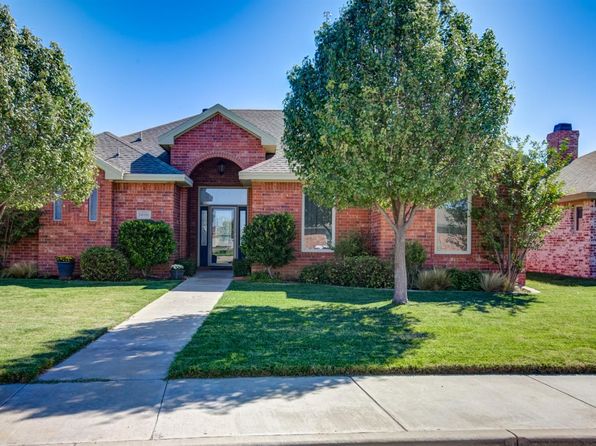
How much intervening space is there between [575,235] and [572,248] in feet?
1.70

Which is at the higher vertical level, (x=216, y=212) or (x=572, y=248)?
(x=216, y=212)

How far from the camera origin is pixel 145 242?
1346 cm

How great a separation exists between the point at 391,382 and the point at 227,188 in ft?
45.8

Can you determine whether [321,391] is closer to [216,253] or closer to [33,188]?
[33,188]

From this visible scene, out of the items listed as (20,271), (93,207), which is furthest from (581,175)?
(20,271)

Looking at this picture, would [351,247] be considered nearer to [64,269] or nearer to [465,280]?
[465,280]

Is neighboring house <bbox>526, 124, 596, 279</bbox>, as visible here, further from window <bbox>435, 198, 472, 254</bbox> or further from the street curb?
the street curb

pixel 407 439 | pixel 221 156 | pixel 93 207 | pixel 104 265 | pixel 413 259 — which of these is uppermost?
pixel 221 156

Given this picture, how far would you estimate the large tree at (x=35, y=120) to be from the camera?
775 cm

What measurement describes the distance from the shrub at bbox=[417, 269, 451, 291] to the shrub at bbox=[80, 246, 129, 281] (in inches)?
321

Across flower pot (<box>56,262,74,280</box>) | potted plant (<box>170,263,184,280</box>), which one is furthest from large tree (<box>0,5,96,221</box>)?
potted plant (<box>170,263,184,280</box>)

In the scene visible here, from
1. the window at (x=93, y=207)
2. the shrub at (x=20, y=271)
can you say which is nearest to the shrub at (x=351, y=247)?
the window at (x=93, y=207)

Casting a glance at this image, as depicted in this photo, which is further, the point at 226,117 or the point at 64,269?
the point at 226,117

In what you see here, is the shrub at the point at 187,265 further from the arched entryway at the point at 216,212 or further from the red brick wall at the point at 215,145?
the red brick wall at the point at 215,145
